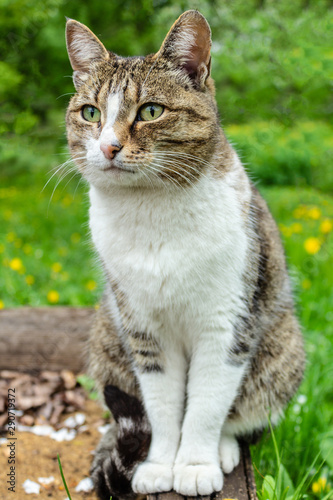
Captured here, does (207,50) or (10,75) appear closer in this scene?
(207,50)

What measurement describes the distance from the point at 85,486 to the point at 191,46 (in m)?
1.83

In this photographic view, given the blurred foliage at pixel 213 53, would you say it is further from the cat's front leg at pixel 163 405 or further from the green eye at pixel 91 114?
the cat's front leg at pixel 163 405

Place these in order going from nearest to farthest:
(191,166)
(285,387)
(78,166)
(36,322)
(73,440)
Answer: (191,166) < (78,166) < (285,387) < (73,440) < (36,322)

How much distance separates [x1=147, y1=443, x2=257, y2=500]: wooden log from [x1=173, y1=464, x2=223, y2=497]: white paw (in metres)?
0.03

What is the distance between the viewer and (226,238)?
71.7 inches

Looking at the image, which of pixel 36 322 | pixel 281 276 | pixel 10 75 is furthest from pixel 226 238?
pixel 10 75

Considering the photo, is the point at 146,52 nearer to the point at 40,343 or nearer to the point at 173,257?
the point at 40,343

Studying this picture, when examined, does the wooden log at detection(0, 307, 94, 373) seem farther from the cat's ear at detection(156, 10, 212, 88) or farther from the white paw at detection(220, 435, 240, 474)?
the cat's ear at detection(156, 10, 212, 88)

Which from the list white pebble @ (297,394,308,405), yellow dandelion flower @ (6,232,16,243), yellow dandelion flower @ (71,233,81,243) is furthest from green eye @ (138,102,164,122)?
yellow dandelion flower @ (6,232,16,243)

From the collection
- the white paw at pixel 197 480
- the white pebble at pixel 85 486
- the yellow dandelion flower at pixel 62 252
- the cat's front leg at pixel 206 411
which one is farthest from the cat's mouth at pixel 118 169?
the yellow dandelion flower at pixel 62 252

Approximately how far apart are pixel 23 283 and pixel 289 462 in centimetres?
248

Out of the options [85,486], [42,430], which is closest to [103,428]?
[42,430]

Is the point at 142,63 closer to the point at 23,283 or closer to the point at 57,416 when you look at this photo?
the point at 57,416

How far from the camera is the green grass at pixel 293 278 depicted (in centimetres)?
229
